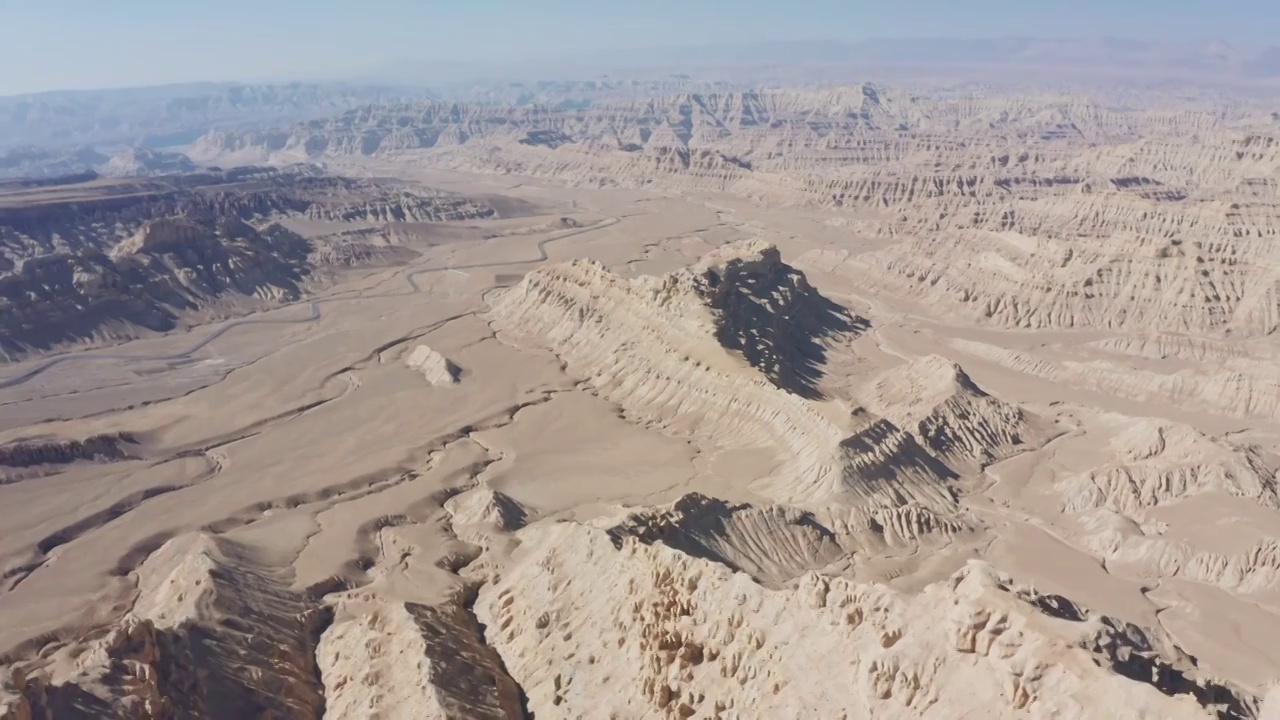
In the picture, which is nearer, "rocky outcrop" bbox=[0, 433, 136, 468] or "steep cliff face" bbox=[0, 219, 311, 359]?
"rocky outcrop" bbox=[0, 433, 136, 468]

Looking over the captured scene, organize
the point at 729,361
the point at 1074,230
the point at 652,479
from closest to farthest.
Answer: the point at 652,479 < the point at 729,361 < the point at 1074,230

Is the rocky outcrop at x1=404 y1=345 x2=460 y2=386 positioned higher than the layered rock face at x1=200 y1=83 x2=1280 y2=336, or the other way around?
the rocky outcrop at x1=404 y1=345 x2=460 y2=386

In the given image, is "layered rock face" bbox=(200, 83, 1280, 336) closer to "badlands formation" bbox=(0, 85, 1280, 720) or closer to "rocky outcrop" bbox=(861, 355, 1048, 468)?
A: "badlands formation" bbox=(0, 85, 1280, 720)

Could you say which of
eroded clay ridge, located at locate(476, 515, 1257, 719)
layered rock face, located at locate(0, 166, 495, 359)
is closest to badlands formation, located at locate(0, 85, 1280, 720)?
eroded clay ridge, located at locate(476, 515, 1257, 719)

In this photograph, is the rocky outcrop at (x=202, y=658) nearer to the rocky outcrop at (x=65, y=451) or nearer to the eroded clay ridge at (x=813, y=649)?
the eroded clay ridge at (x=813, y=649)

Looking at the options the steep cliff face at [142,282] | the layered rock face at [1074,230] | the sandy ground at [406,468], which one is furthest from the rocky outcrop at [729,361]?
the steep cliff face at [142,282]

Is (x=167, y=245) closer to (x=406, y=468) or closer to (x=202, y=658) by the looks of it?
(x=406, y=468)

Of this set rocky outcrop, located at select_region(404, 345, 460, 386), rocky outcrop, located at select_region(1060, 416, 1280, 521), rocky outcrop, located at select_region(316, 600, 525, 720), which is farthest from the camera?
rocky outcrop, located at select_region(404, 345, 460, 386)

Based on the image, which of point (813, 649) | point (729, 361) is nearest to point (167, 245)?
point (729, 361)
